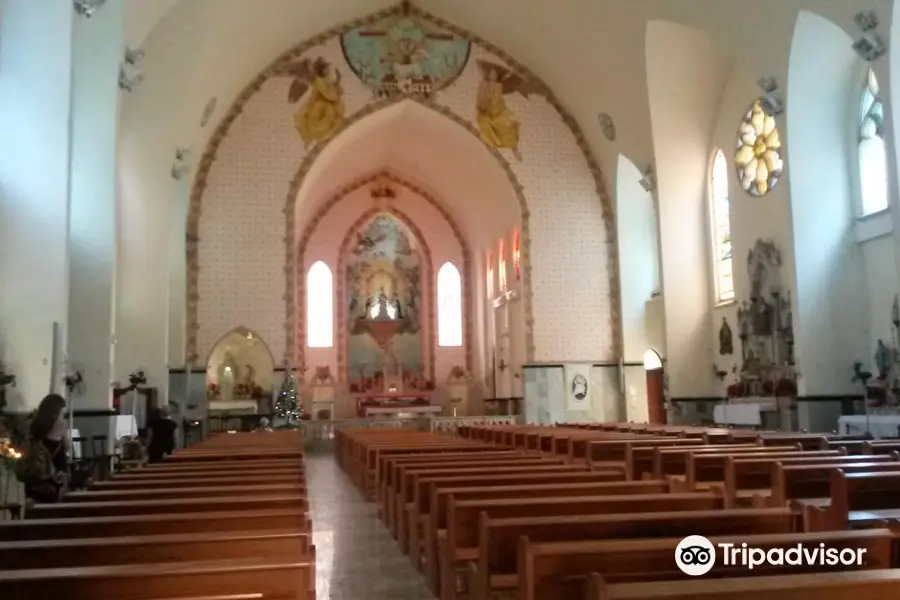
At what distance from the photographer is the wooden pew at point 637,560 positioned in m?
2.73

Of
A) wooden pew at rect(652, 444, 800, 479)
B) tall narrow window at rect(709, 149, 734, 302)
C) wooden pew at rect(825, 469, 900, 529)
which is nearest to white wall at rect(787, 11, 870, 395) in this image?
tall narrow window at rect(709, 149, 734, 302)

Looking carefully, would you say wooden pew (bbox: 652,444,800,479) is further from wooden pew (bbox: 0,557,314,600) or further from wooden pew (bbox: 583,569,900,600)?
wooden pew (bbox: 0,557,314,600)

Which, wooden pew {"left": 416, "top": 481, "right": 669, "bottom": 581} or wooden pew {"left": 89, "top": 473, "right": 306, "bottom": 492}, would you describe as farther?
wooden pew {"left": 89, "top": 473, "right": 306, "bottom": 492}

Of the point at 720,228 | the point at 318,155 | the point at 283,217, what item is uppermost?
the point at 318,155

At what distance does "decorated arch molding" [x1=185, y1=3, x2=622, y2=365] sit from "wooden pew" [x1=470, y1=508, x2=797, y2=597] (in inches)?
696

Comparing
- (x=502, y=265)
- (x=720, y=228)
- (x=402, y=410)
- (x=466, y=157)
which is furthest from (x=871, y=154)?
(x=402, y=410)

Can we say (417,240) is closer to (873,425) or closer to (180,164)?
(180,164)

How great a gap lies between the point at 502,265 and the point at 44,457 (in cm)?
1903

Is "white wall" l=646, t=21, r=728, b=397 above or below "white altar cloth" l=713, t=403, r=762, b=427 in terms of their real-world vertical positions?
above

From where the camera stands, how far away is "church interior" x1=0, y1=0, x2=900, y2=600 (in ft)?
12.9

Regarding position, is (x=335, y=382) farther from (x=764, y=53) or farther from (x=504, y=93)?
(x=764, y=53)

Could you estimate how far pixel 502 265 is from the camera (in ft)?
81.5

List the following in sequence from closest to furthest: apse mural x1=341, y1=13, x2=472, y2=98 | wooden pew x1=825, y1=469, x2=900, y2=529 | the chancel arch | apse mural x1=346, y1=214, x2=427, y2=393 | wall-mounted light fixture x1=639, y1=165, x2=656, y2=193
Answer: wooden pew x1=825, y1=469, x2=900, y2=529 < wall-mounted light fixture x1=639, y1=165, x2=656, y2=193 < the chancel arch < apse mural x1=341, y1=13, x2=472, y2=98 < apse mural x1=346, y1=214, x2=427, y2=393

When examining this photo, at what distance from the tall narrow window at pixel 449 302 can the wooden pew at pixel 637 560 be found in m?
25.8
